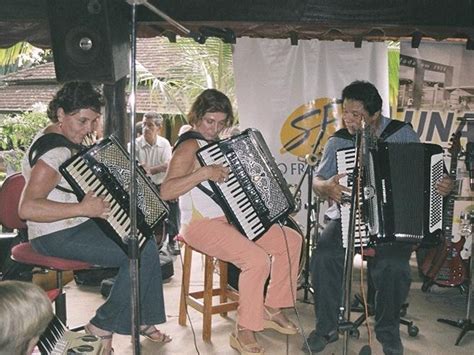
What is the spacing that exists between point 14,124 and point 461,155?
764 cm

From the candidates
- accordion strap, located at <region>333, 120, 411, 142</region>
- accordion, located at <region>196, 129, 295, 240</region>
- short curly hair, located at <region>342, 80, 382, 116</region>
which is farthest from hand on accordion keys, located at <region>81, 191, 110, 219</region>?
short curly hair, located at <region>342, 80, 382, 116</region>

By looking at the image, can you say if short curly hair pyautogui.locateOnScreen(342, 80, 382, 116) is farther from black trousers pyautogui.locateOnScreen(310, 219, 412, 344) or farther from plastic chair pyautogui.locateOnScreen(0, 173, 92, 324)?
plastic chair pyautogui.locateOnScreen(0, 173, 92, 324)

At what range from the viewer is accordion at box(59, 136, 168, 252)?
308 centimetres

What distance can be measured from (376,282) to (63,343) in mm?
2048

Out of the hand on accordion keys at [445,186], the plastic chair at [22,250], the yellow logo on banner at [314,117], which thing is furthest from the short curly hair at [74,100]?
the yellow logo on banner at [314,117]

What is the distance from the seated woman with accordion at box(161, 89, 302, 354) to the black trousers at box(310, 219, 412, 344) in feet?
0.57

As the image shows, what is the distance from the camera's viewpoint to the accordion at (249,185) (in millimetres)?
3479

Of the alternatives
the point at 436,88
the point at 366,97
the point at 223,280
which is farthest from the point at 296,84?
the point at 223,280

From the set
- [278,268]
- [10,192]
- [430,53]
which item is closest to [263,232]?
[278,268]

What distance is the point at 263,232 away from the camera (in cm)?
362

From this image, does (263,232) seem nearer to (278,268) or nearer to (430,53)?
(278,268)

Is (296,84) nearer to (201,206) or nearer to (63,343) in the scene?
(201,206)

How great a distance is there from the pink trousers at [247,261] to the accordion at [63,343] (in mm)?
1340

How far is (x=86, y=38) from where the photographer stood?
13.6 ft
